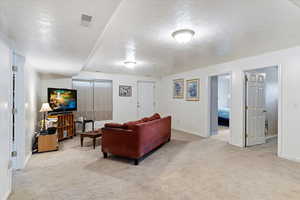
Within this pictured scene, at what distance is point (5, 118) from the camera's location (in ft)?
7.15

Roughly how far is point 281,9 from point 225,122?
6.32m

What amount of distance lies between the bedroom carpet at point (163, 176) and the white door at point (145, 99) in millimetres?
3706

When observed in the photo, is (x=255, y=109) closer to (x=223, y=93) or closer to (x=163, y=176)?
(x=163, y=176)

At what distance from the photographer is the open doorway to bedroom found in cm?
566

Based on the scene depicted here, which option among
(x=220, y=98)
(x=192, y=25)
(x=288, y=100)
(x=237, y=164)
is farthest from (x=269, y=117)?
(x=192, y=25)

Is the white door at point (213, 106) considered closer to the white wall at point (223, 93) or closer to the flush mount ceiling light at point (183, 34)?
the flush mount ceiling light at point (183, 34)

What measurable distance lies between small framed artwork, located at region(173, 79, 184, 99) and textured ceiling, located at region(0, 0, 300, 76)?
307 cm

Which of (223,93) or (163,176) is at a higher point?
(223,93)

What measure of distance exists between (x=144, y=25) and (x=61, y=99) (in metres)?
3.90

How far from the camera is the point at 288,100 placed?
11.4ft

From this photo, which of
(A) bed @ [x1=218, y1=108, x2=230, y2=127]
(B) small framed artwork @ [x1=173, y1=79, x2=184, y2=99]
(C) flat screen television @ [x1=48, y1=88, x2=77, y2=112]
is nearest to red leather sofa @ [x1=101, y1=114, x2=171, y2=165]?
(C) flat screen television @ [x1=48, y1=88, x2=77, y2=112]

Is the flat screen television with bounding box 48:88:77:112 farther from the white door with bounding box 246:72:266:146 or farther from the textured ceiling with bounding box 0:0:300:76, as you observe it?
the white door with bounding box 246:72:266:146

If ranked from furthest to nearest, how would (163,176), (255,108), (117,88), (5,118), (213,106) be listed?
(117,88) < (213,106) < (255,108) < (163,176) < (5,118)

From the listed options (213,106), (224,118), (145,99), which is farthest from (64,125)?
(224,118)
